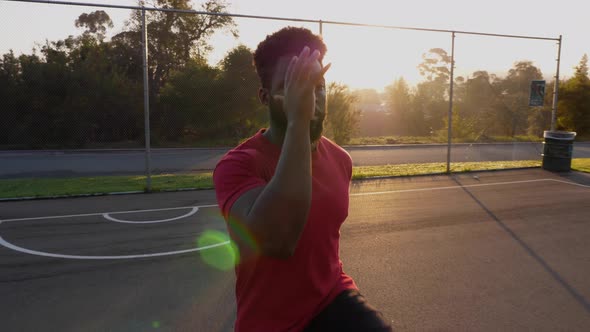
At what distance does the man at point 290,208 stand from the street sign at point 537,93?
40.8 ft

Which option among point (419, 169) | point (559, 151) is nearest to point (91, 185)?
point (419, 169)

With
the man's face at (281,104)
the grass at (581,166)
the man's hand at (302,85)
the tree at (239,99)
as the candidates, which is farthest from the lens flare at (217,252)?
the tree at (239,99)

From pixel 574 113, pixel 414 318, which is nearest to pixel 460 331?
pixel 414 318

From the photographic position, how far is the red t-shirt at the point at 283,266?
1688 mm

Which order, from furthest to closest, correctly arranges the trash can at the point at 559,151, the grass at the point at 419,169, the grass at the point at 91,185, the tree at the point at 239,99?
the tree at the point at 239,99 < the trash can at the point at 559,151 < the grass at the point at 419,169 < the grass at the point at 91,185

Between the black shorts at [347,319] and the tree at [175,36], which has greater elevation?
the tree at [175,36]

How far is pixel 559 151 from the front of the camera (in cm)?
1307

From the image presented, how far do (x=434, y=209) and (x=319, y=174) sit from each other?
6850 millimetres

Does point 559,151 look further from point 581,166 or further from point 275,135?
point 275,135

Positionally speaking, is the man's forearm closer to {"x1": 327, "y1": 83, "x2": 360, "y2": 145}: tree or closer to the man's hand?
the man's hand

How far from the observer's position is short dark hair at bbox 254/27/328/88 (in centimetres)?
172

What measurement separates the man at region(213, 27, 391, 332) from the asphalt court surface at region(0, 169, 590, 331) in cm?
225

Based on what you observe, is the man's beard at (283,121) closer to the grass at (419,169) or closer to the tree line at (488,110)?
the grass at (419,169)

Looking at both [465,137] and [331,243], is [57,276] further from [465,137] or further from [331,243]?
[465,137]
